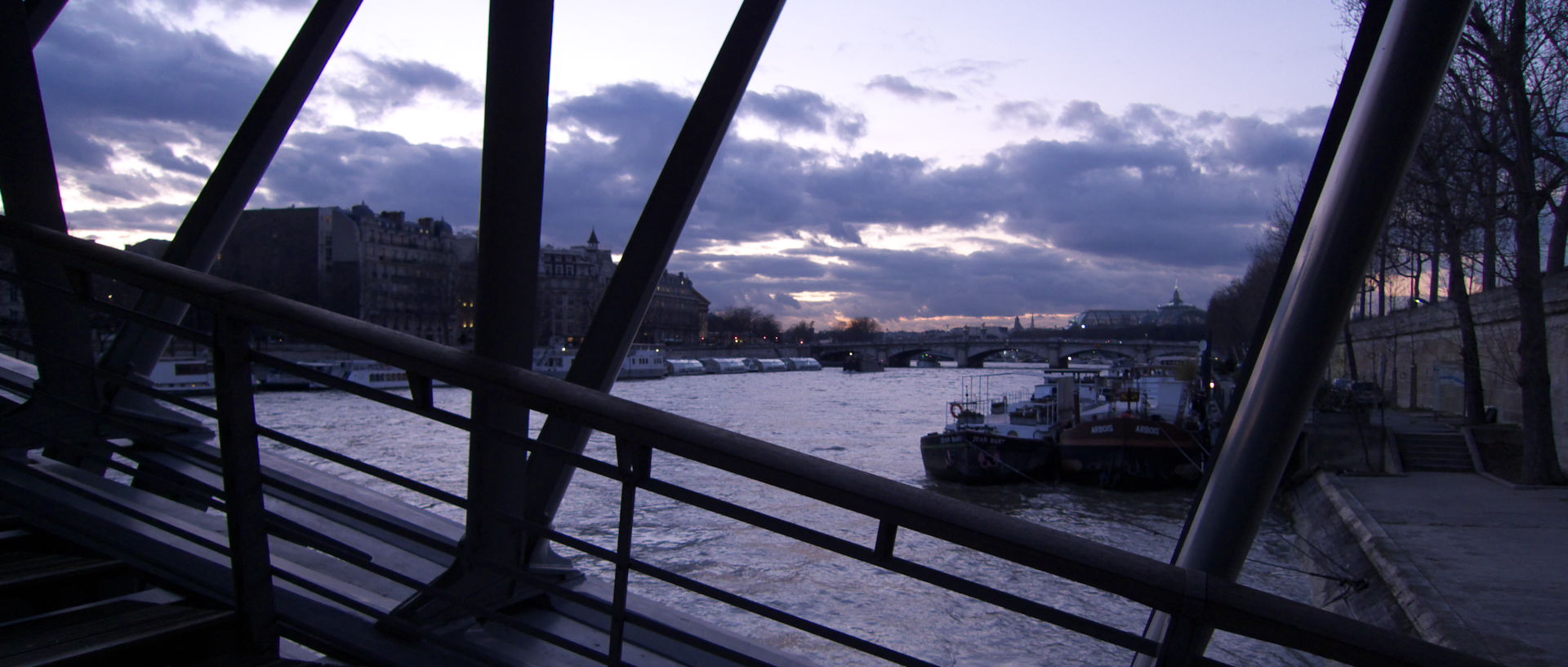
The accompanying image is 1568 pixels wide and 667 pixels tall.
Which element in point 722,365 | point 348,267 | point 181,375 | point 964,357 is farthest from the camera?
point 964,357

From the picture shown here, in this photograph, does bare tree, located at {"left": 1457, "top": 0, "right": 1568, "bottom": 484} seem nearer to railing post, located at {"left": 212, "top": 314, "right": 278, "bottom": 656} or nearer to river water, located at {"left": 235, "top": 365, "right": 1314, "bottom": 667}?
river water, located at {"left": 235, "top": 365, "right": 1314, "bottom": 667}

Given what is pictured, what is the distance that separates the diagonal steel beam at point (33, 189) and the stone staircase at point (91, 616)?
0.89m

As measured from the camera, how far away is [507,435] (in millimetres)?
1509

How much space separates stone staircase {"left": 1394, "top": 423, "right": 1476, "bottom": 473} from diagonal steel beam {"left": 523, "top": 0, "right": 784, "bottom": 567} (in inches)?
563

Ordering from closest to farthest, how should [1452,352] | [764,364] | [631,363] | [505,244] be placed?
[505,244] < [1452,352] < [631,363] < [764,364]

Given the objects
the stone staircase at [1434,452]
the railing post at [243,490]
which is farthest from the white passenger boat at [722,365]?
the railing post at [243,490]

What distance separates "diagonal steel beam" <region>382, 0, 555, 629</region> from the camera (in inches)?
78.9

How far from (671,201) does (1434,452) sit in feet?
49.1

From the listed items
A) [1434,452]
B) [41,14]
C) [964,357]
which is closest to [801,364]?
[964,357]

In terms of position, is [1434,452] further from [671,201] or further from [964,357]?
[964,357]

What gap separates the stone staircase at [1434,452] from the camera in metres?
13.3

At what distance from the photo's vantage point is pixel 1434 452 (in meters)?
13.7

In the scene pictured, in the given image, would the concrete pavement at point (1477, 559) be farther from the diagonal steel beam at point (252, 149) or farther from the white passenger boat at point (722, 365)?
the white passenger boat at point (722, 365)

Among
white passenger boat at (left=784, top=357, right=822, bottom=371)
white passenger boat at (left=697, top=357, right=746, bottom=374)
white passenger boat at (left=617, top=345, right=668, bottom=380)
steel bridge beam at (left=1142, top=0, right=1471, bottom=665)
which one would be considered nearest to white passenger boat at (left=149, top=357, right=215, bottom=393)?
white passenger boat at (left=617, top=345, right=668, bottom=380)
